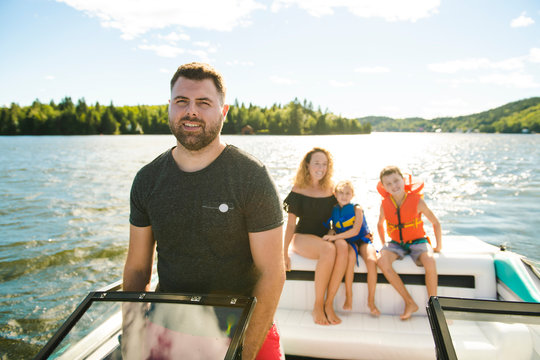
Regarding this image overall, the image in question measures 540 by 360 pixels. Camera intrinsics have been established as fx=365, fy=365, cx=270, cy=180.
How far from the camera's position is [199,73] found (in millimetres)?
1402

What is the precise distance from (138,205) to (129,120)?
83602 millimetres

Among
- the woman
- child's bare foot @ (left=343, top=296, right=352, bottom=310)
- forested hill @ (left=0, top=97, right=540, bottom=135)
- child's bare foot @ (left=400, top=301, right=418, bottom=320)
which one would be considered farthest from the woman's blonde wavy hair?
forested hill @ (left=0, top=97, right=540, bottom=135)

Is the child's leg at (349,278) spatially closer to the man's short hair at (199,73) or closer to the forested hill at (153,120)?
the man's short hair at (199,73)

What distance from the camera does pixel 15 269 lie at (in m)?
6.65

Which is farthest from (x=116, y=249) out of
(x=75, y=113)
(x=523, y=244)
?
(x=75, y=113)

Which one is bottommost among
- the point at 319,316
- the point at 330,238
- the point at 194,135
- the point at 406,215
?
the point at 319,316

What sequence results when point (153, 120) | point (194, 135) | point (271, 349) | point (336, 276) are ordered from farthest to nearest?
point (153, 120) → point (336, 276) → point (271, 349) → point (194, 135)

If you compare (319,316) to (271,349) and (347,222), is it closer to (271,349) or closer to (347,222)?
(347,222)

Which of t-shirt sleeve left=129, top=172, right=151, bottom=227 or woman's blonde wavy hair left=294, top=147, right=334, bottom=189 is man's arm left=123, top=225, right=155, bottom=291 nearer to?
t-shirt sleeve left=129, top=172, right=151, bottom=227

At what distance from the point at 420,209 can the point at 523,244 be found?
6090 mm

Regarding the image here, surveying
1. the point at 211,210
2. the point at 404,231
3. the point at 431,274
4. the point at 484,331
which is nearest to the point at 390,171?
the point at 404,231

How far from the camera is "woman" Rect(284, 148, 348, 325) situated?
318cm

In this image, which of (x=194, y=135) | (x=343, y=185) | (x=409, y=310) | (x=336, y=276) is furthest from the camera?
(x=343, y=185)

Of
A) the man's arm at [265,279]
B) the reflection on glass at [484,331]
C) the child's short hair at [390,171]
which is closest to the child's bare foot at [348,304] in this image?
the child's short hair at [390,171]
